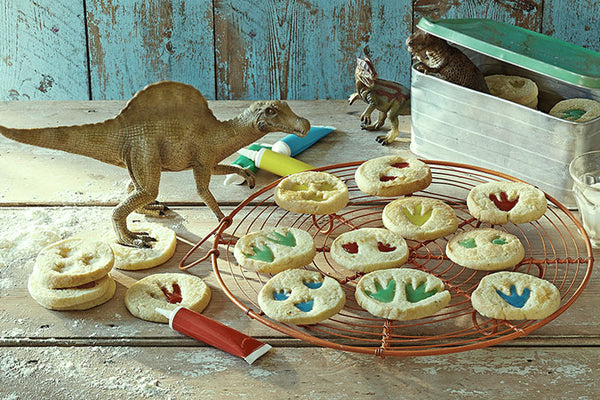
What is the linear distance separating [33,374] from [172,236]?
0.38m

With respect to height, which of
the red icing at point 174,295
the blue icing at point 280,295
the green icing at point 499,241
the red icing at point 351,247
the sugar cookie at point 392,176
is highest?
the sugar cookie at point 392,176

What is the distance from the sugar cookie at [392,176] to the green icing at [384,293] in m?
0.27

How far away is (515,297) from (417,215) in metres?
0.27

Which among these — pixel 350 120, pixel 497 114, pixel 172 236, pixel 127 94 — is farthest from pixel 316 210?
pixel 127 94

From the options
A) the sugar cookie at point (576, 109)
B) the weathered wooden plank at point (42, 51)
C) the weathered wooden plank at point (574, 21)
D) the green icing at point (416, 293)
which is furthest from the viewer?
the weathered wooden plank at point (42, 51)

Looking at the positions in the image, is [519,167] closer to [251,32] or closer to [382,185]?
[382,185]

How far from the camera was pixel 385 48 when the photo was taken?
2246mm

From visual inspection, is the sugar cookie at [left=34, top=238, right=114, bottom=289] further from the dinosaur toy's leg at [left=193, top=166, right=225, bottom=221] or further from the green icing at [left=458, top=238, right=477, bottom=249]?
the green icing at [left=458, top=238, right=477, bottom=249]

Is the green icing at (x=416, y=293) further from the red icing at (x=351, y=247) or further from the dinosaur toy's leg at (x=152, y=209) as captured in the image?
the dinosaur toy's leg at (x=152, y=209)

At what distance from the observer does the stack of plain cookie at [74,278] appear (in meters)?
1.04

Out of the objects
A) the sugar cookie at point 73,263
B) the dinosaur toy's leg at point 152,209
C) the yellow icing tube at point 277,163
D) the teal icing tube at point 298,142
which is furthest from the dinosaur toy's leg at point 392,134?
the sugar cookie at point 73,263

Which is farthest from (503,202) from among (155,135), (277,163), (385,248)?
(155,135)

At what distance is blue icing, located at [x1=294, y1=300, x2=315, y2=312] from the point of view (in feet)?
3.18

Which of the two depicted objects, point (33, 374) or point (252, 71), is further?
point (252, 71)
